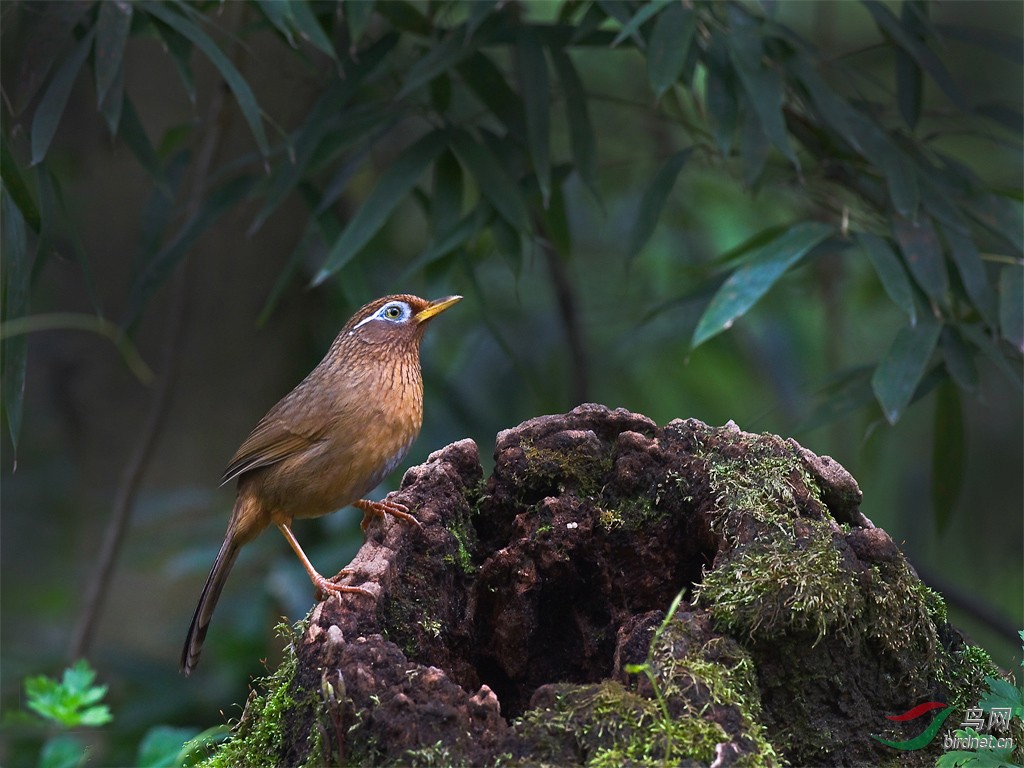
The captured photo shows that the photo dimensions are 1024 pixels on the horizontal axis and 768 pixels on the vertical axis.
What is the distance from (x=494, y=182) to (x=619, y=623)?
8.00 ft

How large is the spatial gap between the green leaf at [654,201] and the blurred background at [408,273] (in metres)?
0.02

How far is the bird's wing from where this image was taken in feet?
13.5

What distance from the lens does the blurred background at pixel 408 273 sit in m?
4.80

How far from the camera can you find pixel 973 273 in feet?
14.9

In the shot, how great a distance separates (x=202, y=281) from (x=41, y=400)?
1.31 meters

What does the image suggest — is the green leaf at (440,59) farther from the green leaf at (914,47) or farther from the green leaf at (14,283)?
the green leaf at (914,47)

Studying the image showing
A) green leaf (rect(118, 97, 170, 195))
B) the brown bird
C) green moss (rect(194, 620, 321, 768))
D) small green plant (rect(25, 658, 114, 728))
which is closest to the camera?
green moss (rect(194, 620, 321, 768))

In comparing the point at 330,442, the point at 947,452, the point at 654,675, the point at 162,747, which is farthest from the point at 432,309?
the point at 947,452

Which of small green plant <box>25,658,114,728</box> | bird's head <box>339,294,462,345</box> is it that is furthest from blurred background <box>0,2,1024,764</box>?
small green plant <box>25,658,114,728</box>

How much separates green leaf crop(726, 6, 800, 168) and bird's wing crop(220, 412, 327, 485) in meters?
2.14

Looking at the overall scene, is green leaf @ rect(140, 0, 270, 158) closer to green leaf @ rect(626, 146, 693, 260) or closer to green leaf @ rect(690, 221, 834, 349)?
green leaf @ rect(626, 146, 693, 260)

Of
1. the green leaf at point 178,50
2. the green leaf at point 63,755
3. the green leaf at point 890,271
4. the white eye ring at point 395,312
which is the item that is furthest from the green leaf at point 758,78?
the green leaf at point 63,755

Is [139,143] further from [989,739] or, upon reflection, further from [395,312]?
[989,739]

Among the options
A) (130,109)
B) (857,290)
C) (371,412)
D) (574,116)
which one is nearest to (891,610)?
(371,412)
